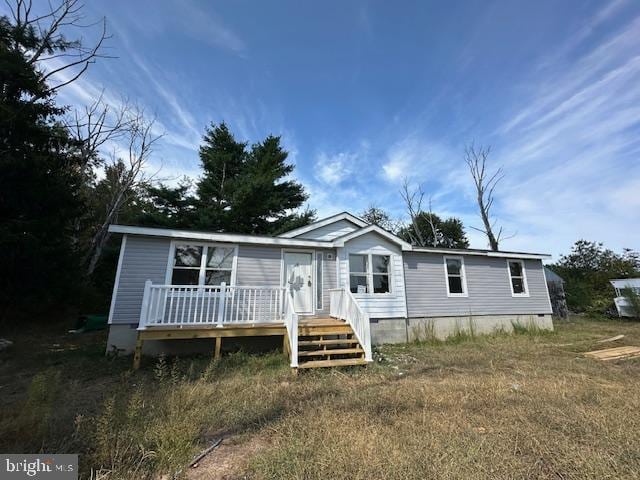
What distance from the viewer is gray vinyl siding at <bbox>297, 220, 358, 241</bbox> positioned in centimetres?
1112

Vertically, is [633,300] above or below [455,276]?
below

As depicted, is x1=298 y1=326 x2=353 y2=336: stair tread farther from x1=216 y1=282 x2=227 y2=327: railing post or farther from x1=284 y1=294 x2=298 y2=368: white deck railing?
x1=216 y1=282 x2=227 y2=327: railing post

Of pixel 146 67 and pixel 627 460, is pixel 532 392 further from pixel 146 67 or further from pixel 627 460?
pixel 146 67

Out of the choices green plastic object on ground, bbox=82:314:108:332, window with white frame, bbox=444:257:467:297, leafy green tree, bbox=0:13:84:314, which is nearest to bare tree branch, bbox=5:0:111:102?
leafy green tree, bbox=0:13:84:314

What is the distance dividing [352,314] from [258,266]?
333cm

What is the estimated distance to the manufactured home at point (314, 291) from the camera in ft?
21.5

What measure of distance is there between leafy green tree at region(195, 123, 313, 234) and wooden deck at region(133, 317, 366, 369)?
37.0 ft

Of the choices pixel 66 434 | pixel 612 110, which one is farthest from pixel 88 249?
pixel 612 110

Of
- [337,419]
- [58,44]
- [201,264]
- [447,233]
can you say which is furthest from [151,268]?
[447,233]

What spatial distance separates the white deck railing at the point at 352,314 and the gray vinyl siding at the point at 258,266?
1.92 metres

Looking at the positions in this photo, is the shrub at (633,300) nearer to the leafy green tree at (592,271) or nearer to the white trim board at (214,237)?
the leafy green tree at (592,271)

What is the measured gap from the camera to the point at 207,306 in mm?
6930

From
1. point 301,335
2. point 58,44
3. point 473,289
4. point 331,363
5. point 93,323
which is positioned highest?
point 58,44

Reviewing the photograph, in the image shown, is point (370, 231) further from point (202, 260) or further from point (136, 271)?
point (136, 271)
